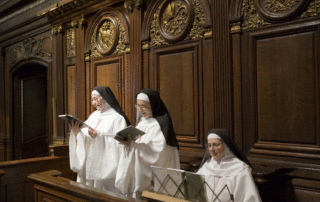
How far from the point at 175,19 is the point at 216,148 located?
249 cm

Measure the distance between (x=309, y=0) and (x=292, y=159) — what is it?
1.71 m

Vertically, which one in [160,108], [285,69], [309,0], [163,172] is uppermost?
[309,0]

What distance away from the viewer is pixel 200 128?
3996 millimetres

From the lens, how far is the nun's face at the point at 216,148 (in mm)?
2424

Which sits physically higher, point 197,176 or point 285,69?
point 285,69

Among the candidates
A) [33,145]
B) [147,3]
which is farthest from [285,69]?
[33,145]

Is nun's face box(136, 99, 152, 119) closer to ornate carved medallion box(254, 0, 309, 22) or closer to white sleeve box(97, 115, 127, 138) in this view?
white sleeve box(97, 115, 127, 138)

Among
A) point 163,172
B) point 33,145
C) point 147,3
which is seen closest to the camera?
point 163,172

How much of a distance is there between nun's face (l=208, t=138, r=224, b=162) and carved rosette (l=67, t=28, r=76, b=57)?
4407 millimetres

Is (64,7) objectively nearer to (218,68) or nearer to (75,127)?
(75,127)

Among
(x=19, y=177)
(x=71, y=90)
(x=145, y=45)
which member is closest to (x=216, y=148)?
(x=145, y=45)

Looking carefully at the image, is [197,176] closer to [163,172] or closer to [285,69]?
[163,172]

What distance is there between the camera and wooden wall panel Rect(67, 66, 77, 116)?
5994mm

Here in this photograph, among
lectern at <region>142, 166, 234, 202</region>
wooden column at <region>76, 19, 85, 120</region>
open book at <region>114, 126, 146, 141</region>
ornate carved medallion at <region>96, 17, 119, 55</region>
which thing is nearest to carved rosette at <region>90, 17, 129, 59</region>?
ornate carved medallion at <region>96, 17, 119, 55</region>
